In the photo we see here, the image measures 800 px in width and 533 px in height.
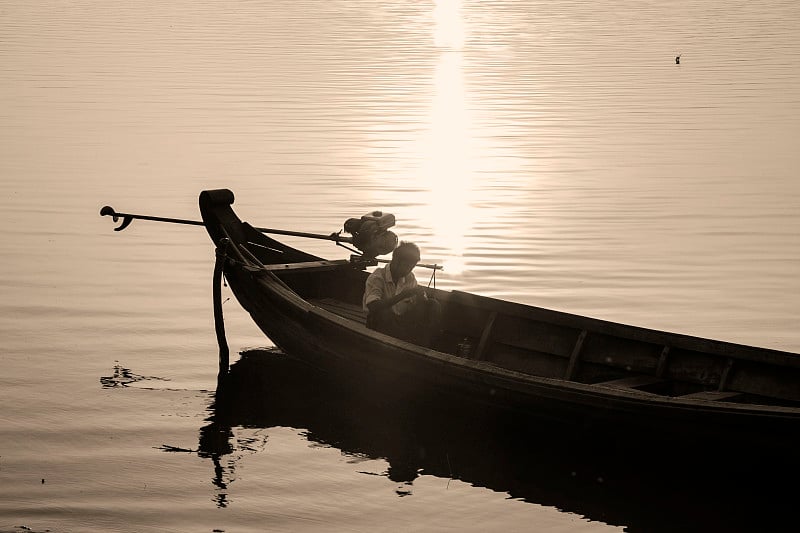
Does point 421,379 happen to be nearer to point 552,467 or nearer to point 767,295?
point 552,467

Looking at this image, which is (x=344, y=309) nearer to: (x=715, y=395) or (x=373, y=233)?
(x=373, y=233)

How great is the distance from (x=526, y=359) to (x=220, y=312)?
3.00 metres

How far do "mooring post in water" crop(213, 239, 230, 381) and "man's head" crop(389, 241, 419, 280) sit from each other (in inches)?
76.9

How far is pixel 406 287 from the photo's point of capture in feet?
37.3

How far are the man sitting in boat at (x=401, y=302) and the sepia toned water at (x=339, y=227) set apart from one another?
0.82 meters

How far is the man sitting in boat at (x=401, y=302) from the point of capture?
36.7ft

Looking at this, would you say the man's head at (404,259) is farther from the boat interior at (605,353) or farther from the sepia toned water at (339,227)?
the sepia toned water at (339,227)

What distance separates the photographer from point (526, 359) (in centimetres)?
1126

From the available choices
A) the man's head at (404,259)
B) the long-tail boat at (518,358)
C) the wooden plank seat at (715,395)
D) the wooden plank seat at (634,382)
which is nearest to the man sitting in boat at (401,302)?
the man's head at (404,259)

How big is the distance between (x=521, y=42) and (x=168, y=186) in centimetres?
3165

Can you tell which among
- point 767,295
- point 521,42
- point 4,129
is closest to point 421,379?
point 767,295

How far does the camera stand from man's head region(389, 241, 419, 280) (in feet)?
36.4

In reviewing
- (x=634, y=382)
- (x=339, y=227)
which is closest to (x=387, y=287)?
(x=634, y=382)

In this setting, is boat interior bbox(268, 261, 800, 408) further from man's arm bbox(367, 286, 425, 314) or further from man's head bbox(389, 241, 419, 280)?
man's head bbox(389, 241, 419, 280)
